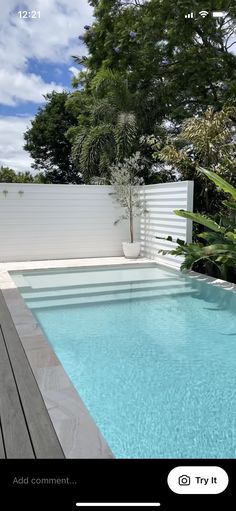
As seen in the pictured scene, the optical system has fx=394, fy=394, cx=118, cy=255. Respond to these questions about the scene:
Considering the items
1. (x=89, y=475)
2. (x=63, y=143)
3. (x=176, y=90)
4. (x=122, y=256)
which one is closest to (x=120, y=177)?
(x=122, y=256)

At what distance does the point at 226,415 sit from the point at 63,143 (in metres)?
24.6

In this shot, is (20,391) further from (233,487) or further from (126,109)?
(126,109)

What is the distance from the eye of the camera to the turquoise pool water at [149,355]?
2793mm

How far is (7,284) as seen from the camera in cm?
698

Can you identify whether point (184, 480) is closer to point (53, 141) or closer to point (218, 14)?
point (218, 14)

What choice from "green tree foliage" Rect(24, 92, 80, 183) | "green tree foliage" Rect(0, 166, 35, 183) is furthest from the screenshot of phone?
"green tree foliage" Rect(0, 166, 35, 183)

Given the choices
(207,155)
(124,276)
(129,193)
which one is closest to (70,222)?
(129,193)

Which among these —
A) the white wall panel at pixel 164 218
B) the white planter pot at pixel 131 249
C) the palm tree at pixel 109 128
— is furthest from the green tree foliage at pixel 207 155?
the palm tree at pixel 109 128

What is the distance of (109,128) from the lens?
1191 centimetres

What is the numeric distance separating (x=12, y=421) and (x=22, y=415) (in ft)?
0.33

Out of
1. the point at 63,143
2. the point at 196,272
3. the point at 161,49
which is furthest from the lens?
the point at 63,143

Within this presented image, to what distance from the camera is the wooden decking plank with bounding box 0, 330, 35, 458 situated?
223 centimetres

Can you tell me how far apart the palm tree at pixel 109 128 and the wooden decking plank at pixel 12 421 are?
9057mm

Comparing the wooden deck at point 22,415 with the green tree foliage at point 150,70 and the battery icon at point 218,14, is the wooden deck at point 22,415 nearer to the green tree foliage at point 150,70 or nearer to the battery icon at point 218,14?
the green tree foliage at point 150,70
